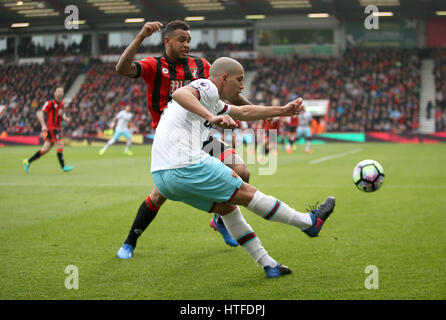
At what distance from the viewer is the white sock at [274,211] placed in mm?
4004

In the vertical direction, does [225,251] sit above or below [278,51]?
below

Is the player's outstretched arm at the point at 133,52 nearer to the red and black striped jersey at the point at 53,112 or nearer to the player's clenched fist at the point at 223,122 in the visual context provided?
the player's clenched fist at the point at 223,122

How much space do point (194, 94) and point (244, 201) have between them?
2.83 feet

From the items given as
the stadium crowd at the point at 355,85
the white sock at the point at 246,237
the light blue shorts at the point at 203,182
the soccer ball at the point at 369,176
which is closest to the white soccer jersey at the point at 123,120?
the stadium crowd at the point at 355,85

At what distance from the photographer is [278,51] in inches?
1678

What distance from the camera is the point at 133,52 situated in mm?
4816

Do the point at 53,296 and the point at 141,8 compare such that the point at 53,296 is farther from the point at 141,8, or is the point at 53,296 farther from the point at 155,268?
the point at 141,8

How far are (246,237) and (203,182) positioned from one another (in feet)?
2.40

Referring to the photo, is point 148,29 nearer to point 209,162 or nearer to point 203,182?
point 209,162

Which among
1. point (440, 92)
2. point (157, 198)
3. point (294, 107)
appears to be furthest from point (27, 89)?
point (294, 107)

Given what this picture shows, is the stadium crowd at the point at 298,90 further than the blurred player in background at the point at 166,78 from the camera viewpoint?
Yes

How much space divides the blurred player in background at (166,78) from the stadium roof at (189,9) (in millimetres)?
31281

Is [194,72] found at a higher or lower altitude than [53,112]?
higher
